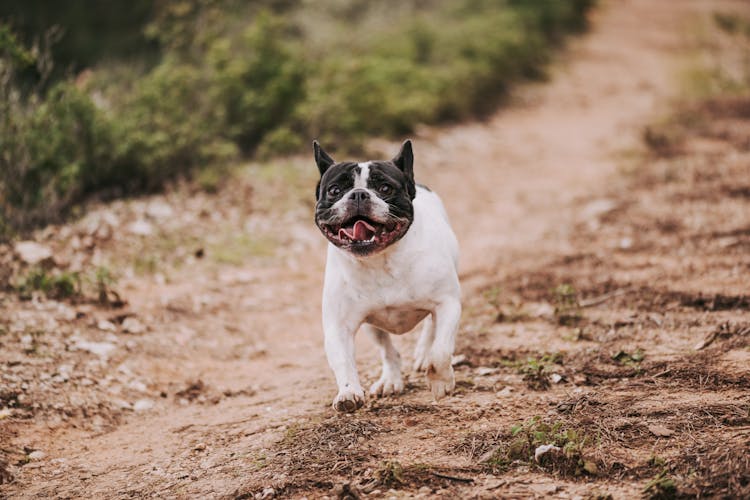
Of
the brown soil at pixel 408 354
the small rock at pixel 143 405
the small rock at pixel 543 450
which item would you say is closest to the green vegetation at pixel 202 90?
the brown soil at pixel 408 354

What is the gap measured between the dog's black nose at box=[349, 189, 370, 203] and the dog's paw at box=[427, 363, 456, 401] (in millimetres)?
979

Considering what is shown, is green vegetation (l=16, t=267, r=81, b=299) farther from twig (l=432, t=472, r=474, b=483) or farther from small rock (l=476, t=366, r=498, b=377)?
twig (l=432, t=472, r=474, b=483)

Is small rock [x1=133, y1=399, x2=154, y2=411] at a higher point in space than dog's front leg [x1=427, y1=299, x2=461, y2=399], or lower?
lower

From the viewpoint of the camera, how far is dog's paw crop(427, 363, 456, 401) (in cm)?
385

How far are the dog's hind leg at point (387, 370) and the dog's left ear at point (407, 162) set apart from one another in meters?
1.03

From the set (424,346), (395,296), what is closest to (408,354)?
(424,346)

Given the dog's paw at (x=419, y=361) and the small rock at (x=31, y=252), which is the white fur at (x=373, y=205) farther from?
the small rock at (x=31, y=252)

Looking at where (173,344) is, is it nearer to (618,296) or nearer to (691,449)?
(618,296)

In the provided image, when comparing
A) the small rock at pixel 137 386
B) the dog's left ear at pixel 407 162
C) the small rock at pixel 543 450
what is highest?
the dog's left ear at pixel 407 162

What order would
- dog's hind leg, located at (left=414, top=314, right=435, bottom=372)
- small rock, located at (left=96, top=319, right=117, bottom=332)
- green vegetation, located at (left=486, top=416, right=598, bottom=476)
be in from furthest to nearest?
small rock, located at (left=96, top=319, right=117, bottom=332), dog's hind leg, located at (left=414, top=314, right=435, bottom=372), green vegetation, located at (left=486, top=416, right=598, bottom=476)

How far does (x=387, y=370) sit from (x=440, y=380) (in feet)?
2.24

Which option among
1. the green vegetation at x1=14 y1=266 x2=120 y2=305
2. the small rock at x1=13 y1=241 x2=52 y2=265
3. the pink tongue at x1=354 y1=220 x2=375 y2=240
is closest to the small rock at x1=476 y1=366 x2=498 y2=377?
the pink tongue at x1=354 y1=220 x2=375 y2=240

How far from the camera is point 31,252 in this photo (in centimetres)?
657

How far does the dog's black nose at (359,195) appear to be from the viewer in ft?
12.1
